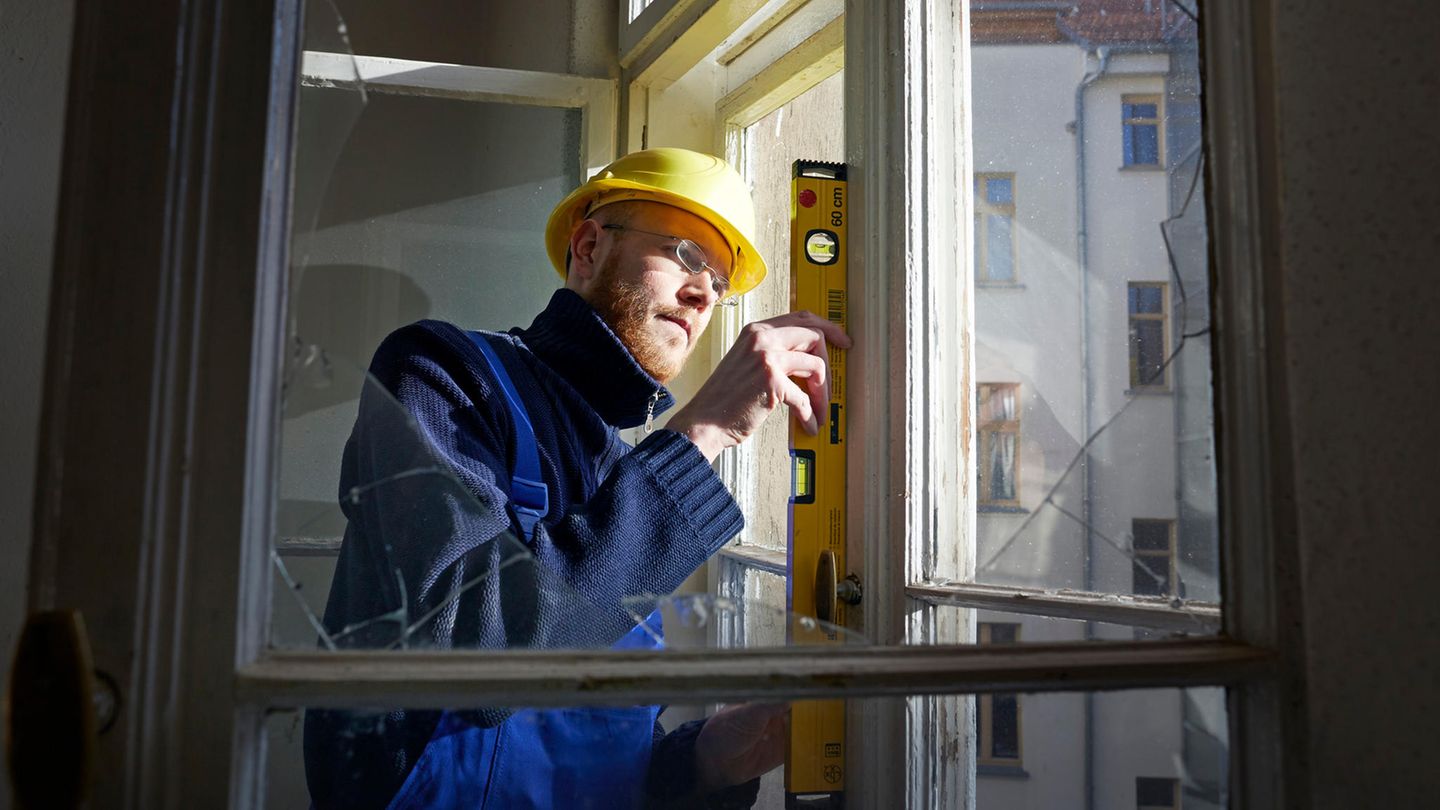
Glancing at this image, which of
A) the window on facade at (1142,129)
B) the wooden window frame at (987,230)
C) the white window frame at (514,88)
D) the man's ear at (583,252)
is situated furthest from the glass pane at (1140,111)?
the white window frame at (514,88)

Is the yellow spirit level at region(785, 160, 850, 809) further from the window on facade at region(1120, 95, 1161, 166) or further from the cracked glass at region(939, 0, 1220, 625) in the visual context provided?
the window on facade at region(1120, 95, 1161, 166)

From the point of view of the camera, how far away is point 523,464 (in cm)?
123

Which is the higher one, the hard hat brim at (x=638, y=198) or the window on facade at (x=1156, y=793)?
the hard hat brim at (x=638, y=198)

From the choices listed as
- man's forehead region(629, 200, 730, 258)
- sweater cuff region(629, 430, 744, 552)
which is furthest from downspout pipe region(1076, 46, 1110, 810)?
man's forehead region(629, 200, 730, 258)

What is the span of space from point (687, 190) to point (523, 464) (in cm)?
58

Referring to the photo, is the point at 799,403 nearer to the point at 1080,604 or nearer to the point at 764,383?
the point at 764,383

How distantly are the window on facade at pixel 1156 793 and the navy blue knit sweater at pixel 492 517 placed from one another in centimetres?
Answer: 45

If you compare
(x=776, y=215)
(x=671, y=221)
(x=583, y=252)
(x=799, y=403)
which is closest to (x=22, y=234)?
(x=583, y=252)

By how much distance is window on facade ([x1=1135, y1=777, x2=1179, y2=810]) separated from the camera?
0.71 meters

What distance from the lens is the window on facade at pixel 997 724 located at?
830 mm

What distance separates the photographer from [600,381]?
147cm

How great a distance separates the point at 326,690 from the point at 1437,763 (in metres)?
0.54

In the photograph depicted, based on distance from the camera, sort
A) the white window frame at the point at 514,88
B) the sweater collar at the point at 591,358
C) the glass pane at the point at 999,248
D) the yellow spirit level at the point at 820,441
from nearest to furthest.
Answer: the glass pane at the point at 999,248, the yellow spirit level at the point at 820,441, the sweater collar at the point at 591,358, the white window frame at the point at 514,88

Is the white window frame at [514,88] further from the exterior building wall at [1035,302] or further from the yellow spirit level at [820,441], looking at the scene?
the exterior building wall at [1035,302]
